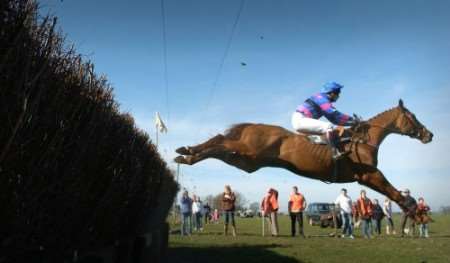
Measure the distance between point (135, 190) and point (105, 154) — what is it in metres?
2.05

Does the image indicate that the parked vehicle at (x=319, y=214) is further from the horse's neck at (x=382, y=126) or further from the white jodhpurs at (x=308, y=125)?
the white jodhpurs at (x=308, y=125)

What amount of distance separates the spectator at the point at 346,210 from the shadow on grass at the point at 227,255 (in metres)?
5.10

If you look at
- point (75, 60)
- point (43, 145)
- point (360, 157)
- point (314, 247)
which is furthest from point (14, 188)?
point (314, 247)

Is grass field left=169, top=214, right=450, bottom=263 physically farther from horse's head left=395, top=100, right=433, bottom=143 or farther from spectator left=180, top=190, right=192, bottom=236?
spectator left=180, top=190, right=192, bottom=236

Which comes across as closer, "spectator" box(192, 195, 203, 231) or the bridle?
the bridle

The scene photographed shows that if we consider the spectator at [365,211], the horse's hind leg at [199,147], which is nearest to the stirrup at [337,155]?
the horse's hind leg at [199,147]

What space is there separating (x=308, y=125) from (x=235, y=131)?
1.07 meters

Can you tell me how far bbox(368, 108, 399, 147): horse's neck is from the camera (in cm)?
696

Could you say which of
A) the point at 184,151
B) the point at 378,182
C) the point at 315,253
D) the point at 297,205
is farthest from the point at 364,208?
the point at 184,151

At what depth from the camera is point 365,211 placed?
15055mm

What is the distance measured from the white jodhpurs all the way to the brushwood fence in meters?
2.53

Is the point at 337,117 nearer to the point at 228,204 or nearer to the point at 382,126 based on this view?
the point at 382,126

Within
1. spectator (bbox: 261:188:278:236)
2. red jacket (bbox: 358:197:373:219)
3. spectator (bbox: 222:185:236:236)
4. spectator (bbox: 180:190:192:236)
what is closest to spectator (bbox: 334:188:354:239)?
red jacket (bbox: 358:197:373:219)

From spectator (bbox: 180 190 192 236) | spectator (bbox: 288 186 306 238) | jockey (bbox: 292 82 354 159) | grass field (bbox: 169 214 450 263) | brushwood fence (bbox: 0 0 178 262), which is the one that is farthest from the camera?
spectator (bbox: 180 190 192 236)
